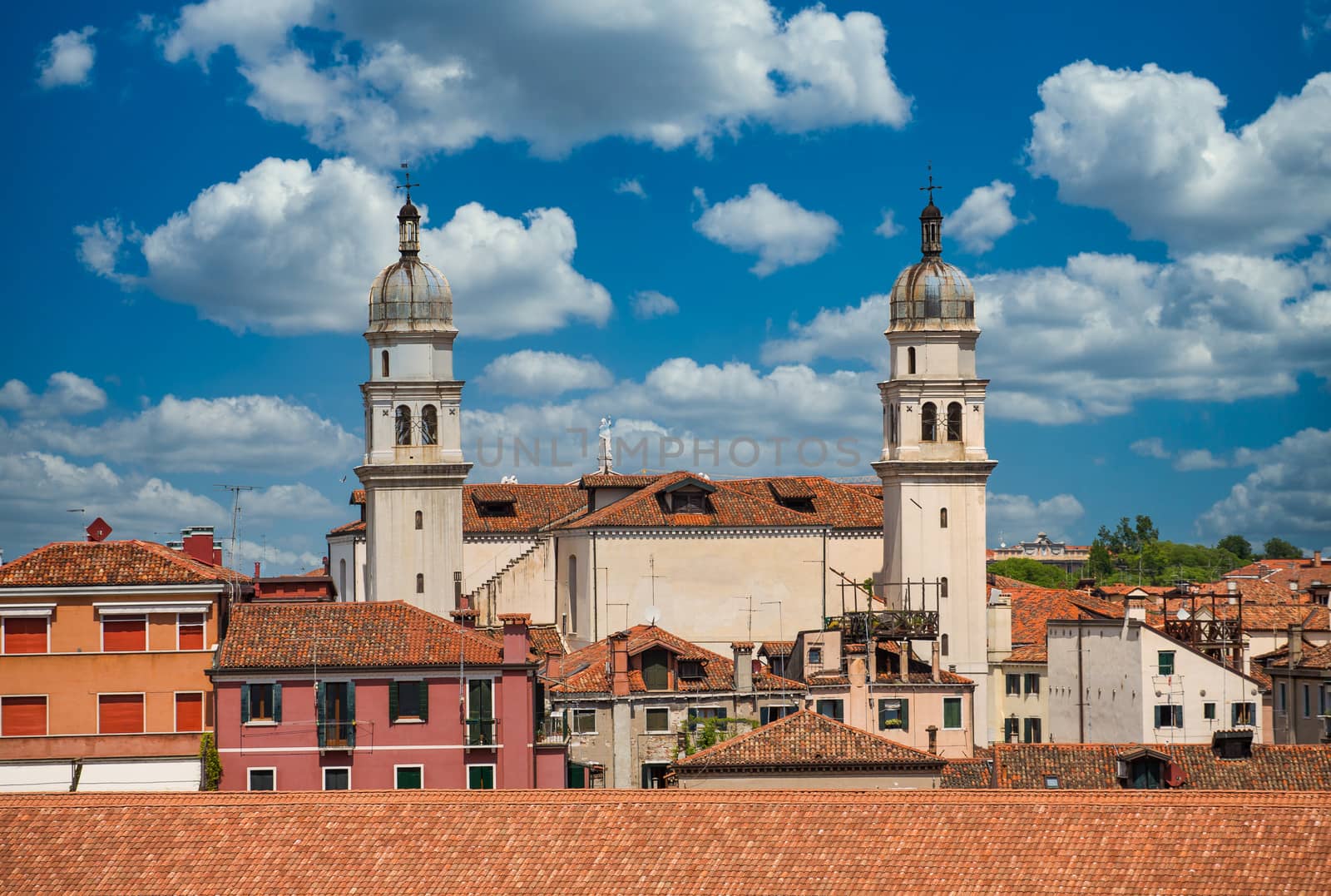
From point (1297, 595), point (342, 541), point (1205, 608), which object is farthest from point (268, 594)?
point (1297, 595)

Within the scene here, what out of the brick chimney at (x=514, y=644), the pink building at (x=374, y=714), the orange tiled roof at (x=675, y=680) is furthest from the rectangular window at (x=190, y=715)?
the orange tiled roof at (x=675, y=680)

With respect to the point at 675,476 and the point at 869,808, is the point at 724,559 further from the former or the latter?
the point at 869,808

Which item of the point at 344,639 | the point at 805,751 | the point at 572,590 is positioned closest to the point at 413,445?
the point at 572,590

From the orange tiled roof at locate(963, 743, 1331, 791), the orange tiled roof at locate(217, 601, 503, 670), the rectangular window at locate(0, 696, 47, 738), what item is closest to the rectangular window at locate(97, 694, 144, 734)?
the rectangular window at locate(0, 696, 47, 738)

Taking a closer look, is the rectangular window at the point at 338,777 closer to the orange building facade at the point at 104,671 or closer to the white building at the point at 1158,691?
the orange building facade at the point at 104,671

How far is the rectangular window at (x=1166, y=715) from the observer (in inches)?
2832

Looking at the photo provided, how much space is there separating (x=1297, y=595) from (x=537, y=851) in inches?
3078

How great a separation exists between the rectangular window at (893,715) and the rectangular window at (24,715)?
25.5 meters

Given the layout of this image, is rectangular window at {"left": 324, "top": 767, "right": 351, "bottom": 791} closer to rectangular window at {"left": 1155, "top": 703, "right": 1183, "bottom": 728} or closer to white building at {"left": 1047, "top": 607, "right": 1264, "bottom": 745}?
white building at {"left": 1047, "top": 607, "right": 1264, "bottom": 745}

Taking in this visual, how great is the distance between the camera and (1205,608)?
87750 mm

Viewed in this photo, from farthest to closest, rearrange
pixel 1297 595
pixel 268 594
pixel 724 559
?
pixel 1297 595 < pixel 268 594 < pixel 724 559

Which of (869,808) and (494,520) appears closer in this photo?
(869,808)

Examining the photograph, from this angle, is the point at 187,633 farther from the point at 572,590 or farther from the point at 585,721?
the point at 572,590

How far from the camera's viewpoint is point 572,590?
81750 millimetres
